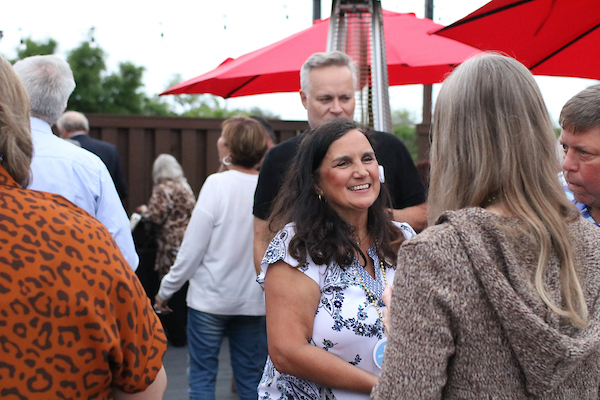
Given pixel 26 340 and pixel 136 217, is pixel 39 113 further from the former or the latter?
pixel 136 217

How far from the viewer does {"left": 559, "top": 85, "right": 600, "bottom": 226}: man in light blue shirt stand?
2053mm

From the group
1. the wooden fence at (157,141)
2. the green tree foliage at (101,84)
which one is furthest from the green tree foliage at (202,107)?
the wooden fence at (157,141)

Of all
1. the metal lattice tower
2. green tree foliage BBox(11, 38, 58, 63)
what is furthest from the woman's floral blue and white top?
green tree foliage BBox(11, 38, 58, 63)

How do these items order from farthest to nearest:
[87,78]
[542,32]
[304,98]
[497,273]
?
1. [87,78]
2. [542,32]
3. [304,98]
4. [497,273]

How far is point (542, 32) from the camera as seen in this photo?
3.78 metres

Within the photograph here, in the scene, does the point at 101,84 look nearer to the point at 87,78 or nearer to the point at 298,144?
the point at 87,78

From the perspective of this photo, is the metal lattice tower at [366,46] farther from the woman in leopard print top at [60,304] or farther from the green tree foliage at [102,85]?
the green tree foliage at [102,85]

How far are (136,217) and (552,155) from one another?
509 cm

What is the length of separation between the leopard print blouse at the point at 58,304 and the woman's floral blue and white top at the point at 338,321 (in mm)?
737

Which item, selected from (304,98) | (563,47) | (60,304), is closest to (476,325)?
(60,304)

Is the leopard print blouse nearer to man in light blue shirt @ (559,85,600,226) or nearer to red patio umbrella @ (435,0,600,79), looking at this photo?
man in light blue shirt @ (559,85,600,226)

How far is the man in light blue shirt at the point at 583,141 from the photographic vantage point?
2053 mm

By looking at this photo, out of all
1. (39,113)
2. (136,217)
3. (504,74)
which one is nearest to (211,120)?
(136,217)

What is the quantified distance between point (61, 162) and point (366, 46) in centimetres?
185
